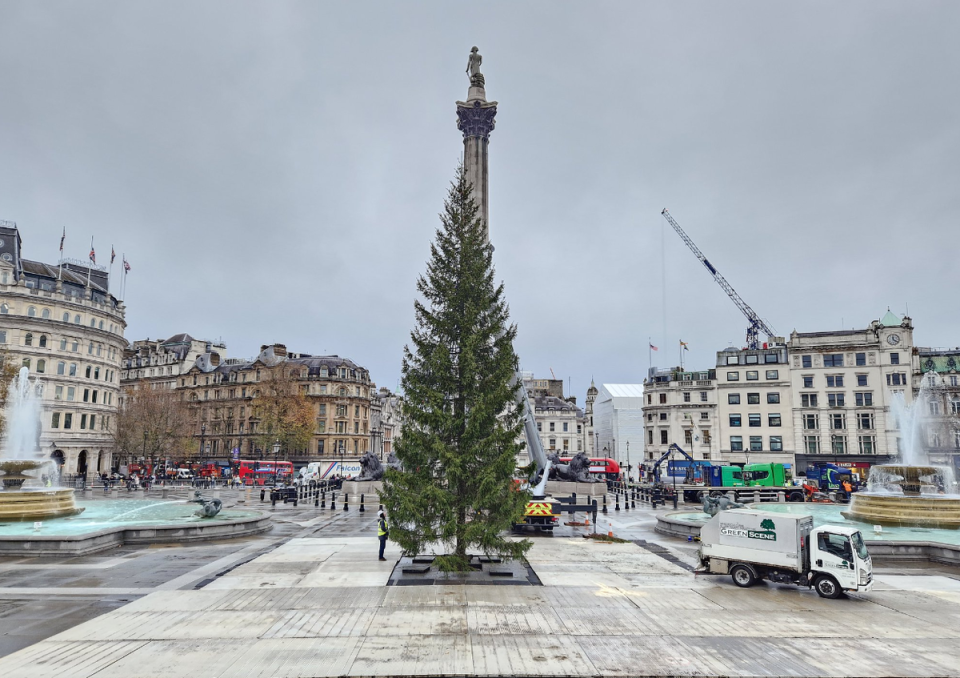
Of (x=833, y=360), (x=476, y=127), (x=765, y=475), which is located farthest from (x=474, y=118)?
(x=833, y=360)

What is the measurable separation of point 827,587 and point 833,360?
65634 millimetres

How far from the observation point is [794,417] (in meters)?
75.2

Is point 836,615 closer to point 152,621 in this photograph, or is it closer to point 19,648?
point 152,621

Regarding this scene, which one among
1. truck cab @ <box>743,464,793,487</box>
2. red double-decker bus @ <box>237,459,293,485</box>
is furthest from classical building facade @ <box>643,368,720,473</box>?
red double-decker bus @ <box>237,459,293,485</box>

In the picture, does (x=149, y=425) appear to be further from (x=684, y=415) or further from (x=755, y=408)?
(x=755, y=408)

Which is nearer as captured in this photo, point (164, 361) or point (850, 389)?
point (850, 389)

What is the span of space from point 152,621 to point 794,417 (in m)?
76.2

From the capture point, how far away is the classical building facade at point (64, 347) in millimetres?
69438

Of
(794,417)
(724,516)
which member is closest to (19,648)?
(724,516)

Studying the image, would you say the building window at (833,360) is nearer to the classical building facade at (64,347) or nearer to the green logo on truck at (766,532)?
the green logo on truck at (766,532)

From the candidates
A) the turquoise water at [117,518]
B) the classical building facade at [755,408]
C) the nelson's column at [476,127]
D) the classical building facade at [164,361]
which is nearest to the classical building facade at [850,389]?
the classical building facade at [755,408]

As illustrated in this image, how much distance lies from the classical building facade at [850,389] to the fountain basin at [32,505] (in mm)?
73737

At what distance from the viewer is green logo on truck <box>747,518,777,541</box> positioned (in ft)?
57.6

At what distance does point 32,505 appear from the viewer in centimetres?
2700
